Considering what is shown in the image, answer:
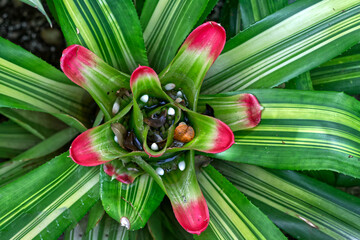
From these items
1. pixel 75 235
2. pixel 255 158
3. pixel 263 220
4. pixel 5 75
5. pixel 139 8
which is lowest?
pixel 75 235

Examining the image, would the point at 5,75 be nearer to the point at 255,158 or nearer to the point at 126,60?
the point at 126,60

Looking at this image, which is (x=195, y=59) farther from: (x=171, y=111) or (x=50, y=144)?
(x=50, y=144)

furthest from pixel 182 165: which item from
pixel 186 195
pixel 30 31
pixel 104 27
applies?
pixel 30 31

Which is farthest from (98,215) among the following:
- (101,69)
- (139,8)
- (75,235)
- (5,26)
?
(5,26)

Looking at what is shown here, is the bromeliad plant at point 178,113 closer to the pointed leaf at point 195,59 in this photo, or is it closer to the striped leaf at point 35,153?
the pointed leaf at point 195,59

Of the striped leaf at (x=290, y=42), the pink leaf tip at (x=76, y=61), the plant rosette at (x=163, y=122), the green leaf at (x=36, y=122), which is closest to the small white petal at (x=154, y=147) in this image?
the plant rosette at (x=163, y=122)

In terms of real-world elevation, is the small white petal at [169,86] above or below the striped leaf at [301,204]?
below

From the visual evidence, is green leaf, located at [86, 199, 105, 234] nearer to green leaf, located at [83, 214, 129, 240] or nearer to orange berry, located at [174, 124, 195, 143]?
green leaf, located at [83, 214, 129, 240]
